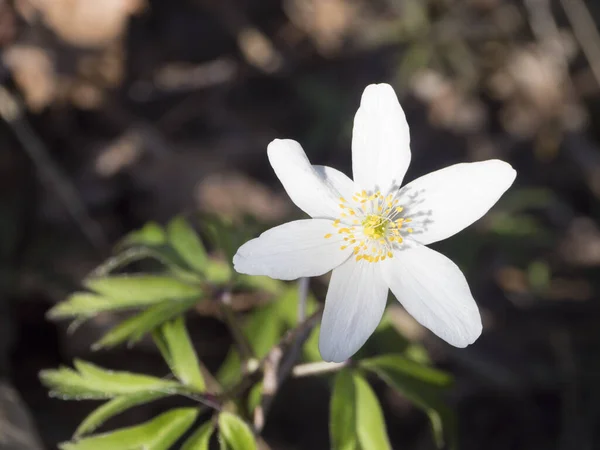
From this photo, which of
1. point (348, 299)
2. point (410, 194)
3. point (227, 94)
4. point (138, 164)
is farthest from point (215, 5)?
point (348, 299)

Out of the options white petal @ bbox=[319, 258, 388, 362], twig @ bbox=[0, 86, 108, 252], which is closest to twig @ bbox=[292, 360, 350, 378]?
white petal @ bbox=[319, 258, 388, 362]

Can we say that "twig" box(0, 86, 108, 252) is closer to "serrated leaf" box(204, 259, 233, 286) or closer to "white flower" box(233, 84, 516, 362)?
"serrated leaf" box(204, 259, 233, 286)

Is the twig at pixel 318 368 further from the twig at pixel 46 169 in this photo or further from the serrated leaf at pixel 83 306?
the twig at pixel 46 169

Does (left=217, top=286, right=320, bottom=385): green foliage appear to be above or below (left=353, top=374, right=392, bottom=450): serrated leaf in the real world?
above

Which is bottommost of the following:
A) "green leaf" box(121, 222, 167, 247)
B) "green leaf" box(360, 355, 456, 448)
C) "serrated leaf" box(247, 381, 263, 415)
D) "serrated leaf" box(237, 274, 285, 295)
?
"green leaf" box(360, 355, 456, 448)

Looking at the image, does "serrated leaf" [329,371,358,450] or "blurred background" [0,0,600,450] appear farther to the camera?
"blurred background" [0,0,600,450]

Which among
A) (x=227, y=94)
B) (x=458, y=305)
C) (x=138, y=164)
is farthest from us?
(x=227, y=94)

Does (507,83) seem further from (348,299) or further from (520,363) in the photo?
(348,299)
